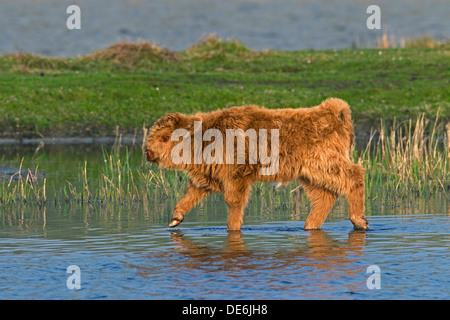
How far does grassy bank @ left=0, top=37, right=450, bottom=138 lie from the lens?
2964cm

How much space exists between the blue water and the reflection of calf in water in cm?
1

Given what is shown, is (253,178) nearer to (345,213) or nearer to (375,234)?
(375,234)

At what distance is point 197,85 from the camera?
3466 cm

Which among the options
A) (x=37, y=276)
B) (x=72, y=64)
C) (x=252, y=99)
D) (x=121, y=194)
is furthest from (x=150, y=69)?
(x=37, y=276)

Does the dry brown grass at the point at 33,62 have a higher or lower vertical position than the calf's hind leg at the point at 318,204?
higher

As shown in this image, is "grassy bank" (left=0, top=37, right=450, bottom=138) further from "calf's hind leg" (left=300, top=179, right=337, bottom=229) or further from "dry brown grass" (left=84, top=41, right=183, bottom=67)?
"calf's hind leg" (left=300, top=179, right=337, bottom=229)

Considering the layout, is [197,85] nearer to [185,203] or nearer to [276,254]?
[185,203]

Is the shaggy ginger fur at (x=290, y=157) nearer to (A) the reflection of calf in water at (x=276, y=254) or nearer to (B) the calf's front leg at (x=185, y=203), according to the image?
(B) the calf's front leg at (x=185, y=203)

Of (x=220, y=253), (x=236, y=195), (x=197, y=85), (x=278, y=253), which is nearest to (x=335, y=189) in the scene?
(x=236, y=195)

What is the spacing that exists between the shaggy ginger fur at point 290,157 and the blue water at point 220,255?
0.42 meters

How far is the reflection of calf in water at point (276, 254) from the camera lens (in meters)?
8.65

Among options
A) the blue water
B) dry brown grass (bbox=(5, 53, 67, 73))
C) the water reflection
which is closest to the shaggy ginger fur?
the blue water

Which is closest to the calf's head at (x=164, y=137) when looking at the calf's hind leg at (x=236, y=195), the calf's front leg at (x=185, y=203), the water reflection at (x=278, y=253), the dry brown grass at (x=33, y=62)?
the calf's front leg at (x=185, y=203)

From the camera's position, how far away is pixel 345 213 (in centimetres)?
1296
